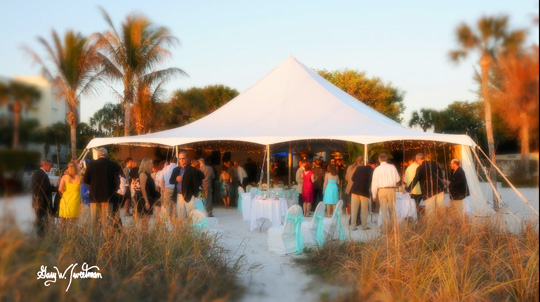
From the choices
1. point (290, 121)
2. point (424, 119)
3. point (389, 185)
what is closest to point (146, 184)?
point (389, 185)

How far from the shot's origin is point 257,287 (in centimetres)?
574

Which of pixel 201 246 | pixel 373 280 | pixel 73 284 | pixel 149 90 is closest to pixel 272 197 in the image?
pixel 201 246

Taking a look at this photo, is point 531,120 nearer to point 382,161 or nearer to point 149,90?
point 382,161

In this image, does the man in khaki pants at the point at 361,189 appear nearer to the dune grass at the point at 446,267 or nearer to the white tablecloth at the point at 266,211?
the white tablecloth at the point at 266,211

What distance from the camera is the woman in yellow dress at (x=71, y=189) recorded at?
772 centimetres

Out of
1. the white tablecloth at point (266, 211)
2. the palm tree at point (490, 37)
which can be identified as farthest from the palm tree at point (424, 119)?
the palm tree at point (490, 37)

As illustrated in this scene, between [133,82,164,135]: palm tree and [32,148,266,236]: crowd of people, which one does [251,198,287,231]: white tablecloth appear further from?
[133,82,164,135]: palm tree

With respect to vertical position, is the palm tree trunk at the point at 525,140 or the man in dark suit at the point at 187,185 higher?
the palm tree trunk at the point at 525,140

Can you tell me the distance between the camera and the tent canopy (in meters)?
12.6

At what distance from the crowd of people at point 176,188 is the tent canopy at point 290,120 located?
978 mm

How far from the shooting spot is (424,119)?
50125 mm

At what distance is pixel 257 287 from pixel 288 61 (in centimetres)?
1227

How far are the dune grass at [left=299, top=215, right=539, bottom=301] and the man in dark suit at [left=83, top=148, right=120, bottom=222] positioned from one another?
3.60 meters
